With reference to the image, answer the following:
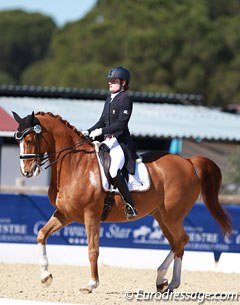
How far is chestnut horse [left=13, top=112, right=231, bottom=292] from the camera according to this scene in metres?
8.91

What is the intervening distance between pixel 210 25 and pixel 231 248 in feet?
72.7

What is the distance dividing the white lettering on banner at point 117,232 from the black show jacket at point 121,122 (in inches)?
141

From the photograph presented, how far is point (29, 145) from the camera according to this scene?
8.89 m

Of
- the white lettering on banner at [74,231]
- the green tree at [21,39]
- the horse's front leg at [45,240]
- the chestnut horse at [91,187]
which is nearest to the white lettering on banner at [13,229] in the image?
the white lettering on banner at [74,231]

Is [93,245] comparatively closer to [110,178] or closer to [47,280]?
[47,280]

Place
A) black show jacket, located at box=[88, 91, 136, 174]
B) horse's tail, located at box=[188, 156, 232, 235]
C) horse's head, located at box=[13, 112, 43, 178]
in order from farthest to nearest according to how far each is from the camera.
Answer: horse's tail, located at box=[188, 156, 232, 235] → black show jacket, located at box=[88, 91, 136, 174] → horse's head, located at box=[13, 112, 43, 178]

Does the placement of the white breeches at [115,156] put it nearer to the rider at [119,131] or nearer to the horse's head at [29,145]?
the rider at [119,131]

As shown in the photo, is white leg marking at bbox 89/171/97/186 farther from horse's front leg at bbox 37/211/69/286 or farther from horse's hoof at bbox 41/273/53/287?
horse's hoof at bbox 41/273/53/287

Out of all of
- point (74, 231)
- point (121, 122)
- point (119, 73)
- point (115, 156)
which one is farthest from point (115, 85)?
point (74, 231)

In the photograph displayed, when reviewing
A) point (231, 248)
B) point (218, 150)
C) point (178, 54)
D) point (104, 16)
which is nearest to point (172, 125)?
point (218, 150)

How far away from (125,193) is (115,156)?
1.42ft

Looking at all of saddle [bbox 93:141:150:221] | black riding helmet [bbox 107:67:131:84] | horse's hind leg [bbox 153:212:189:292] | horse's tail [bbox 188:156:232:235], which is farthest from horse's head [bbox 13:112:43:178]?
horse's tail [bbox 188:156:232:235]

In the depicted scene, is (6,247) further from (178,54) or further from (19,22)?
(19,22)

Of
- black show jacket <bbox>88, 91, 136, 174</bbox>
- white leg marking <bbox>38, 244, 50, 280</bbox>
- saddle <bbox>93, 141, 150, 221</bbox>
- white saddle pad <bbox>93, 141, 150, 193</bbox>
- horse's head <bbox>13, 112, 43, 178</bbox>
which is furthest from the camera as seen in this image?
white saddle pad <bbox>93, 141, 150, 193</bbox>
